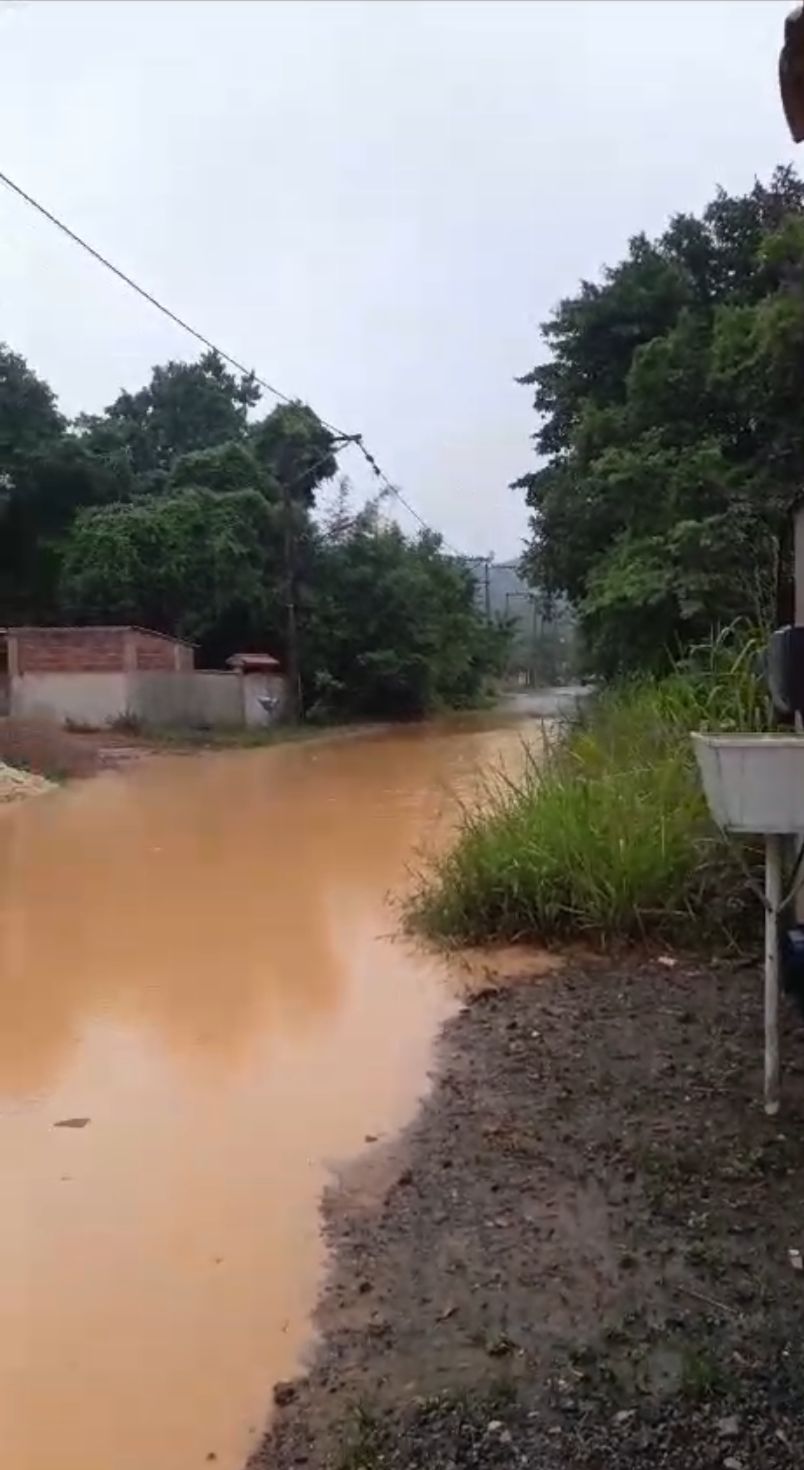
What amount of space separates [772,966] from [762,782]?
1.54 ft

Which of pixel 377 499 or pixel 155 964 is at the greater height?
pixel 377 499

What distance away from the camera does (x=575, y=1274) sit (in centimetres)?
219

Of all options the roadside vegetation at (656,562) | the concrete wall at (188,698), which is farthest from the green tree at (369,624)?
the roadside vegetation at (656,562)

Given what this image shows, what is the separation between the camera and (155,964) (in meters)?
5.21

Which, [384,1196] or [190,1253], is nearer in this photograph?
[190,1253]

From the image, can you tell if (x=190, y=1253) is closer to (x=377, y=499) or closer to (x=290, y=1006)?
(x=290, y=1006)

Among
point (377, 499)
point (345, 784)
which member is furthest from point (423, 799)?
point (377, 499)

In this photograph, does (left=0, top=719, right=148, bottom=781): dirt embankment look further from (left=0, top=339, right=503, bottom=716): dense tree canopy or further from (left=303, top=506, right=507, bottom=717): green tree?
(left=303, top=506, right=507, bottom=717): green tree

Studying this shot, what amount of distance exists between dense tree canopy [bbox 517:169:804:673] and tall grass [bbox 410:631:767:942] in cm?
59

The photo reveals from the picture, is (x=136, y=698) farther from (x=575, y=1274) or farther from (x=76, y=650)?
(x=575, y=1274)

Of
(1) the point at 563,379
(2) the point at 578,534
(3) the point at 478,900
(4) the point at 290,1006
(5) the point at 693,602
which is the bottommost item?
(4) the point at 290,1006

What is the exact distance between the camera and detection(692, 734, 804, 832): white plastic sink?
244 cm

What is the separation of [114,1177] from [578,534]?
955 centimetres

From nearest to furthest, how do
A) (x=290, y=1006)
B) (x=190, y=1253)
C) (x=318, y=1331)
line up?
(x=318, y=1331) → (x=190, y=1253) → (x=290, y=1006)
